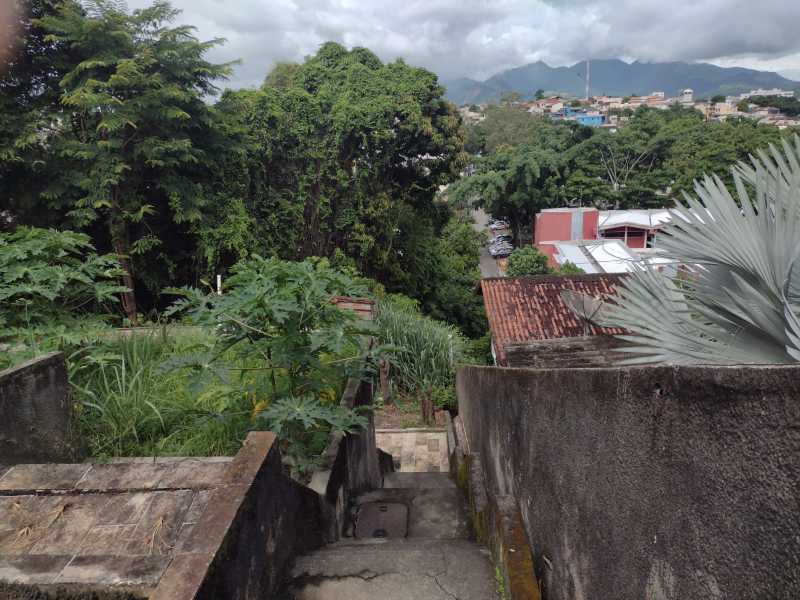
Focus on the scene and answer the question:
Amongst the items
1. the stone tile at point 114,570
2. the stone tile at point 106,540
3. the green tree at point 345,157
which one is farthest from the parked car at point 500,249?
the stone tile at point 114,570

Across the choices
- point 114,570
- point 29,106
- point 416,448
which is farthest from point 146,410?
point 29,106

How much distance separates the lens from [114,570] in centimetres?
174

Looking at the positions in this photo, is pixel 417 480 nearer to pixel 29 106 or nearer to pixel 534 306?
pixel 534 306

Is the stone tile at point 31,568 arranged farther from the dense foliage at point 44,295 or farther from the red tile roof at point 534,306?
the red tile roof at point 534,306

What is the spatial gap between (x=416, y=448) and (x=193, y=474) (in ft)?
18.5

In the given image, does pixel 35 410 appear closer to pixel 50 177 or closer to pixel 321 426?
pixel 321 426

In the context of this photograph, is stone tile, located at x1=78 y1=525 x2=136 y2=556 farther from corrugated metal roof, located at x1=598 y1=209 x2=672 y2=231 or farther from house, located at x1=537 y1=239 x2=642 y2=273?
corrugated metal roof, located at x1=598 y1=209 x2=672 y2=231

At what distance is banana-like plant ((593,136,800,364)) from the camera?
70.9 inches

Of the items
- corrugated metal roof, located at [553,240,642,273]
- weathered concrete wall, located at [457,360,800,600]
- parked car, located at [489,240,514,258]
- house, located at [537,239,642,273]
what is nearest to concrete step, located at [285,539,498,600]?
weathered concrete wall, located at [457,360,800,600]

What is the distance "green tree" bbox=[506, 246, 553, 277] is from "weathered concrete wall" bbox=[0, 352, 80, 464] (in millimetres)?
19741

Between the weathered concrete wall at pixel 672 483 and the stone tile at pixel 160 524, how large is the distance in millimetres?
1458

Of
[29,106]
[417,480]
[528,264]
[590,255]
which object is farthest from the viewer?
[528,264]

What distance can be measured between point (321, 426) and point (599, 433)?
2177 millimetres

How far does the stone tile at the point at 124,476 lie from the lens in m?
2.41
